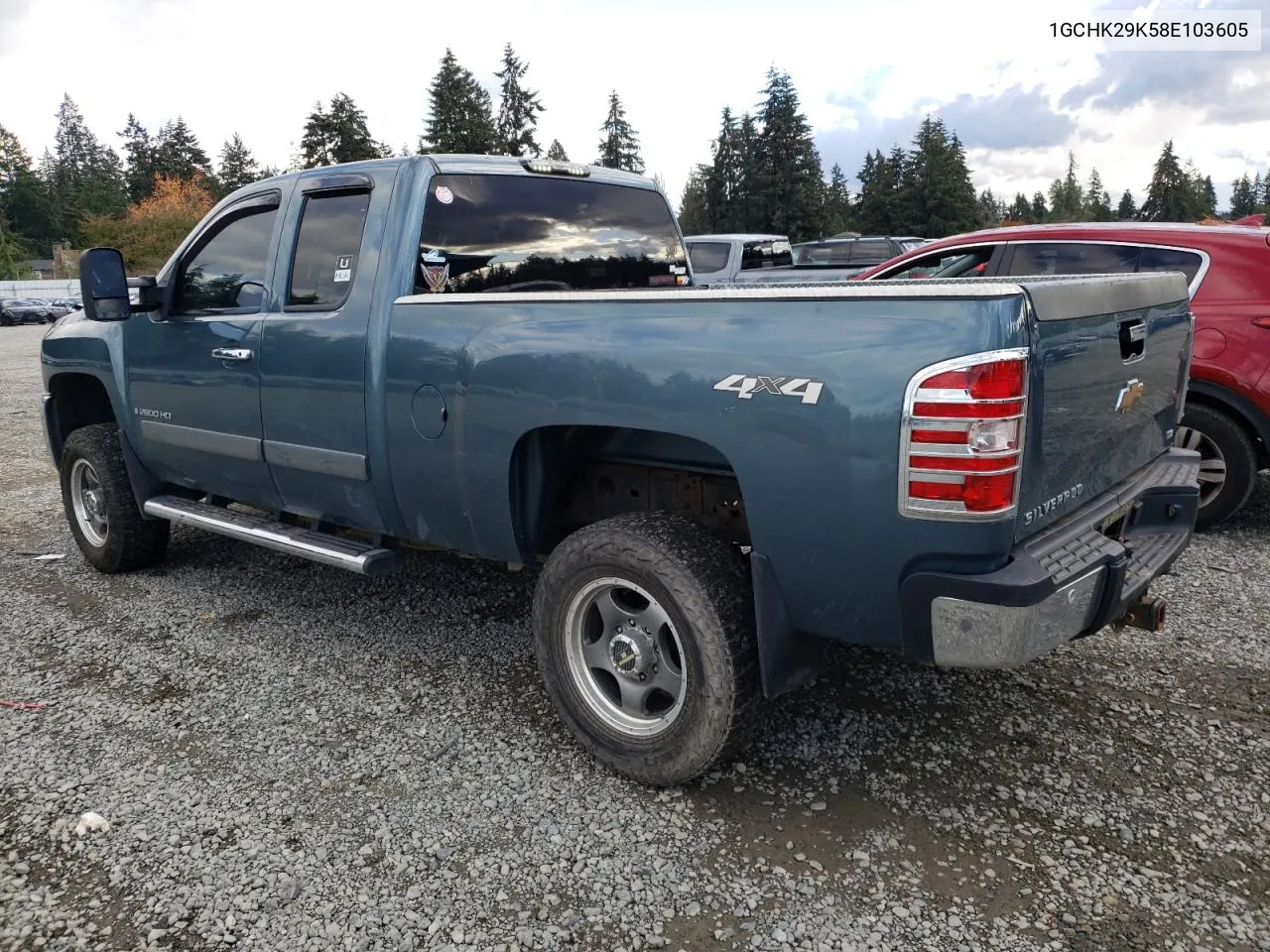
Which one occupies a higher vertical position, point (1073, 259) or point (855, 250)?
point (855, 250)

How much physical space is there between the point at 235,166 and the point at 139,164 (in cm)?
1016

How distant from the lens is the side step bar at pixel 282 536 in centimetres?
372

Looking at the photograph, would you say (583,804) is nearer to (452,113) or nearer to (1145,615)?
(1145,615)

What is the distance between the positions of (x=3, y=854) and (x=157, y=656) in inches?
57.5

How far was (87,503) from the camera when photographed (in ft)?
17.9

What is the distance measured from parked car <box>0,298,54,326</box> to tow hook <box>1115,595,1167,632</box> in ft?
159

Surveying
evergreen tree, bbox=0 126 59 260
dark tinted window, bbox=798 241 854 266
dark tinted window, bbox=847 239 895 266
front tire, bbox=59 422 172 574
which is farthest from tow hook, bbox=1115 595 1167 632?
evergreen tree, bbox=0 126 59 260

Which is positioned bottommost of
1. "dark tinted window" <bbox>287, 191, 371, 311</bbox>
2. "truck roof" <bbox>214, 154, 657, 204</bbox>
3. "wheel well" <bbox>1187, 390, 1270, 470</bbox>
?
"wheel well" <bbox>1187, 390, 1270, 470</bbox>

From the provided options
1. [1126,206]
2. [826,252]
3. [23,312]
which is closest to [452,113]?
[23,312]

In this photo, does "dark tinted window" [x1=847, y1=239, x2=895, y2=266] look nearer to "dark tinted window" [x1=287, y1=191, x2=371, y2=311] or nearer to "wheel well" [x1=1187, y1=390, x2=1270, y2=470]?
"wheel well" [x1=1187, y1=390, x2=1270, y2=470]

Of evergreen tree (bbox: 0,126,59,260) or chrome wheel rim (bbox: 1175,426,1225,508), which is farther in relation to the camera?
evergreen tree (bbox: 0,126,59,260)

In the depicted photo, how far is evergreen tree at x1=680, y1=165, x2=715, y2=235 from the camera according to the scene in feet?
251

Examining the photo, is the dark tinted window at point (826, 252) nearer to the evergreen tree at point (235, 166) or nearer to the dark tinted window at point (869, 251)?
the dark tinted window at point (869, 251)

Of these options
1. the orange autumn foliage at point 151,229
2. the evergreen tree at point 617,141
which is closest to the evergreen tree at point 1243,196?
the evergreen tree at point 617,141
